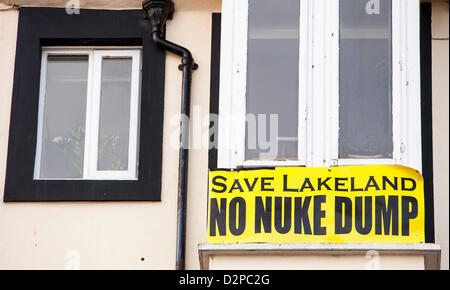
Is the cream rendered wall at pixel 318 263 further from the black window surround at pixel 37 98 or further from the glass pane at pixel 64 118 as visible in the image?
the glass pane at pixel 64 118

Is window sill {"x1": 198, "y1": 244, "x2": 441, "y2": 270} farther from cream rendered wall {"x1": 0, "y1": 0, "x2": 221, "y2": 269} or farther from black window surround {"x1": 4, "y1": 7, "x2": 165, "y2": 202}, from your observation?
black window surround {"x1": 4, "y1": 7, "x2": 165, "y2": 202}

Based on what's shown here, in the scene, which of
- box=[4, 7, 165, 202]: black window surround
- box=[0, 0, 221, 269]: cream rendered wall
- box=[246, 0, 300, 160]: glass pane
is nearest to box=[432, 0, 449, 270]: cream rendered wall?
box=[246, 0, 300, 160]: glass pane

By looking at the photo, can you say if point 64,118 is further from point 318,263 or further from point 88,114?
point 318,263

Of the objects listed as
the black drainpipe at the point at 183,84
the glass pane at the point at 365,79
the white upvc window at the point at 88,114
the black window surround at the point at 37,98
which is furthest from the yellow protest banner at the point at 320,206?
the white upvc window at the point at 88,114

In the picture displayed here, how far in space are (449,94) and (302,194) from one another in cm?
176

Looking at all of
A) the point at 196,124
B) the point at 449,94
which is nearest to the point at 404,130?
the point at 449,94

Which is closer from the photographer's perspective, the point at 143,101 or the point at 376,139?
the point at 376,139

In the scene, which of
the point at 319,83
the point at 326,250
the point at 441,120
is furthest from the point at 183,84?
the point at 441,120

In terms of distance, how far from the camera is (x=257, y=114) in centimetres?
914

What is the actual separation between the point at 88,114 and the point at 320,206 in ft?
7.93
